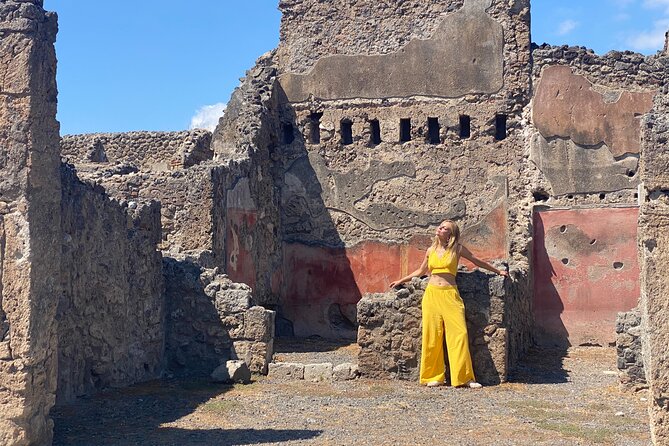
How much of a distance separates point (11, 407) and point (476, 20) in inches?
353

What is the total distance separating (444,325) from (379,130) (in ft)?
16.2

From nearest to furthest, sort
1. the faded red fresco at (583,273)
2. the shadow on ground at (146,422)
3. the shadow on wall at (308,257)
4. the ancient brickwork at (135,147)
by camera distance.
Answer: the shadow on ground at (146,422) → the faded red fresco at (583,273) → the shadow on wall at (308,257) → the ancient brickwork at (135,147)

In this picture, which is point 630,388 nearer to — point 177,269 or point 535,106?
point 177,269

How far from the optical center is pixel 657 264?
4.69 meters

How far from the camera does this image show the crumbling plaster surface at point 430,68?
12.5m

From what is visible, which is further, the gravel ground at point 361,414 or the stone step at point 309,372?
the stone step at point 309,372

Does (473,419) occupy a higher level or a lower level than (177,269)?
lower

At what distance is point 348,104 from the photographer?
13055 mm

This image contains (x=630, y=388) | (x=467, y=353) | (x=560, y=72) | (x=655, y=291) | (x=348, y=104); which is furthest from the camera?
(x=348, y=104)

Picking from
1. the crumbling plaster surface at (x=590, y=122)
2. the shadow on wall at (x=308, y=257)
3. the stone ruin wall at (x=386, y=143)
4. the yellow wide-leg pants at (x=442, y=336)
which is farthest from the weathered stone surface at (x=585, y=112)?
the yellow wide-leg pants at (x=442, y=336)

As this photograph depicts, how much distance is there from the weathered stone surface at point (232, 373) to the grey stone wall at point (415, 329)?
1.08m

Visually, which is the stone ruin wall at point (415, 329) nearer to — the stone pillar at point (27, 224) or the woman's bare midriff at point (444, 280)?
the woman's bare midriff at point (444, 280)

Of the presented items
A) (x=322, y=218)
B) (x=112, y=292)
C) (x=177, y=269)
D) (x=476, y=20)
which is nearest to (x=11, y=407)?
(x=112, y=292)

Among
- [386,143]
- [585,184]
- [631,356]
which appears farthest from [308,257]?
[631,356]
